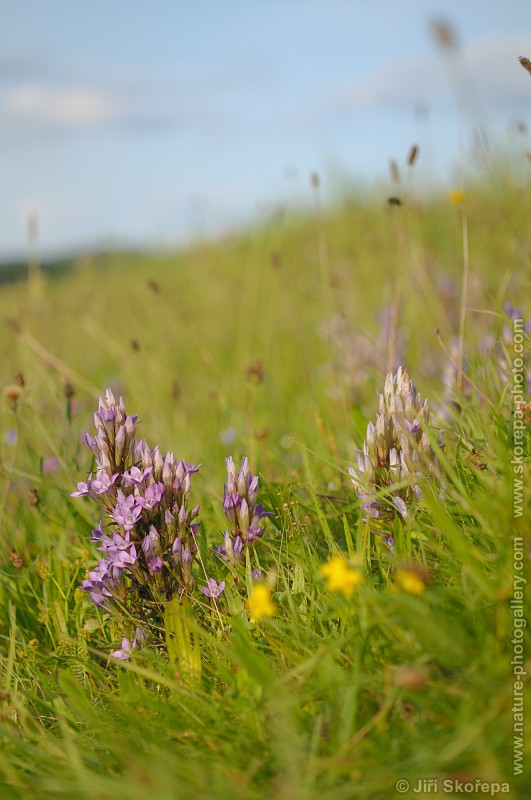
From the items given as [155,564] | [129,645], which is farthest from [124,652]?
[155,564]

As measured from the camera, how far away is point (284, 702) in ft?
5.06

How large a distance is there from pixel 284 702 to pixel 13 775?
661 millimetres

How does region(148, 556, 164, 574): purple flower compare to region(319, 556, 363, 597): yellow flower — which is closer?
region(319, 556, 363, 597): yellow flower

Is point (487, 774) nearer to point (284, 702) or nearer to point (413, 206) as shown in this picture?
point (284, 702)

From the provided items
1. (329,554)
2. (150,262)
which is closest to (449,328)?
(329,554)

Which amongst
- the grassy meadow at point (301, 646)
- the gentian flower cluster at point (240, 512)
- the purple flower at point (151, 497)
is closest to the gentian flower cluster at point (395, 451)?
the grassy meadow at point (301, 646)

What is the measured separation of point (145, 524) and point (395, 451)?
797 mm

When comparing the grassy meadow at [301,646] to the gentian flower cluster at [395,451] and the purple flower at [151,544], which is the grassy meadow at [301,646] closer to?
the gentian flower cluster at [395,451]

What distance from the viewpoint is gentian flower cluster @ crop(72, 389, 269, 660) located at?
2186mm

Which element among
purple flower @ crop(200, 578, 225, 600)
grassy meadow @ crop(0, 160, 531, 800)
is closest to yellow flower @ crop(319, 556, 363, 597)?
grassy meadow @ crop(0, 160, 531, 800)

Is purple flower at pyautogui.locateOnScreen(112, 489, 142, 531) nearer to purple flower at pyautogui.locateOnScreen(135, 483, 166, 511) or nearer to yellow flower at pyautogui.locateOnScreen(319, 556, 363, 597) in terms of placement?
purple flower at pyautogui.locateOnScreen(135, 483, 166, 511)

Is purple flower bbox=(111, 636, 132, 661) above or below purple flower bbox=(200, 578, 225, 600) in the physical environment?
below

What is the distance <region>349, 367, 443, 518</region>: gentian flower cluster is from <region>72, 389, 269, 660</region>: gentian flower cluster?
36 centimetres

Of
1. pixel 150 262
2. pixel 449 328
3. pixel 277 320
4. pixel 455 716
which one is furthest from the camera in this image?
pixel 150 262
